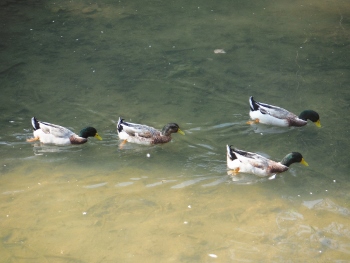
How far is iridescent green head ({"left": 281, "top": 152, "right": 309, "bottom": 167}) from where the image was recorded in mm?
8852

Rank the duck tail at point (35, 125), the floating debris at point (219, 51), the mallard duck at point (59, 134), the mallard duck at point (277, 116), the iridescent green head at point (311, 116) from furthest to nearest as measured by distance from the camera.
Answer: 1. the floating debris at point (219, 51)
2. the mallard duck at point (277, 116)
3. the iridescent green head at point (311, 116)
4. the duck tail at point (35, 125)
5. the mallard duck at point (59, 134)

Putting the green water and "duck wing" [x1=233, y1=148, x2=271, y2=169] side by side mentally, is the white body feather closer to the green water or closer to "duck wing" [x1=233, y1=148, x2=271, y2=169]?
the green water

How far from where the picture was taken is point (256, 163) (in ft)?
29.0

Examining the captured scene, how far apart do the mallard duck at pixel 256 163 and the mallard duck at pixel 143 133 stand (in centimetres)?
119

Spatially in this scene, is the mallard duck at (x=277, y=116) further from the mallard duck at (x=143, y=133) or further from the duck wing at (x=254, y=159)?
the mallard duck at (x=143, y=133)

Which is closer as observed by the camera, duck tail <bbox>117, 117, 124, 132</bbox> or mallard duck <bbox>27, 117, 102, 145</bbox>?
mallard duck <bbox>27, 117, 102, 145</bbox>

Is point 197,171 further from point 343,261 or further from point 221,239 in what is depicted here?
point 343,261

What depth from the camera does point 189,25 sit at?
13469mm

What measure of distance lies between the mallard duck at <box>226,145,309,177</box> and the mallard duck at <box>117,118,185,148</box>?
119 centimetres

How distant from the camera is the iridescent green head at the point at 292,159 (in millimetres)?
8852

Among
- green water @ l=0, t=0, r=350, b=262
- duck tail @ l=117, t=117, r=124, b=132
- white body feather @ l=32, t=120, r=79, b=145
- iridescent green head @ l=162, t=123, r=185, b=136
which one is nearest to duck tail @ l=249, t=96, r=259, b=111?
green water @ l=0, t=0, r=350, b=262

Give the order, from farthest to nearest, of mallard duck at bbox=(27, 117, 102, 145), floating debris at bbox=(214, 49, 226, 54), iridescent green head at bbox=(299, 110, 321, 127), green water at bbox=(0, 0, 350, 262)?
floating debris at bbox=(214, 49, 226, 54) → iridescent green head at bbox=(299, 110, 321, 127) → mallard duck at bbox=(27, 117, 102, 145) → green water at bbox=(0, 0, 350, 262)


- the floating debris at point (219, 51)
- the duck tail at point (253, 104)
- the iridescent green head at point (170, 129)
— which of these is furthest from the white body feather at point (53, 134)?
the floating debris at point (219, 51)

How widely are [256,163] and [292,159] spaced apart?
1.78 ft
